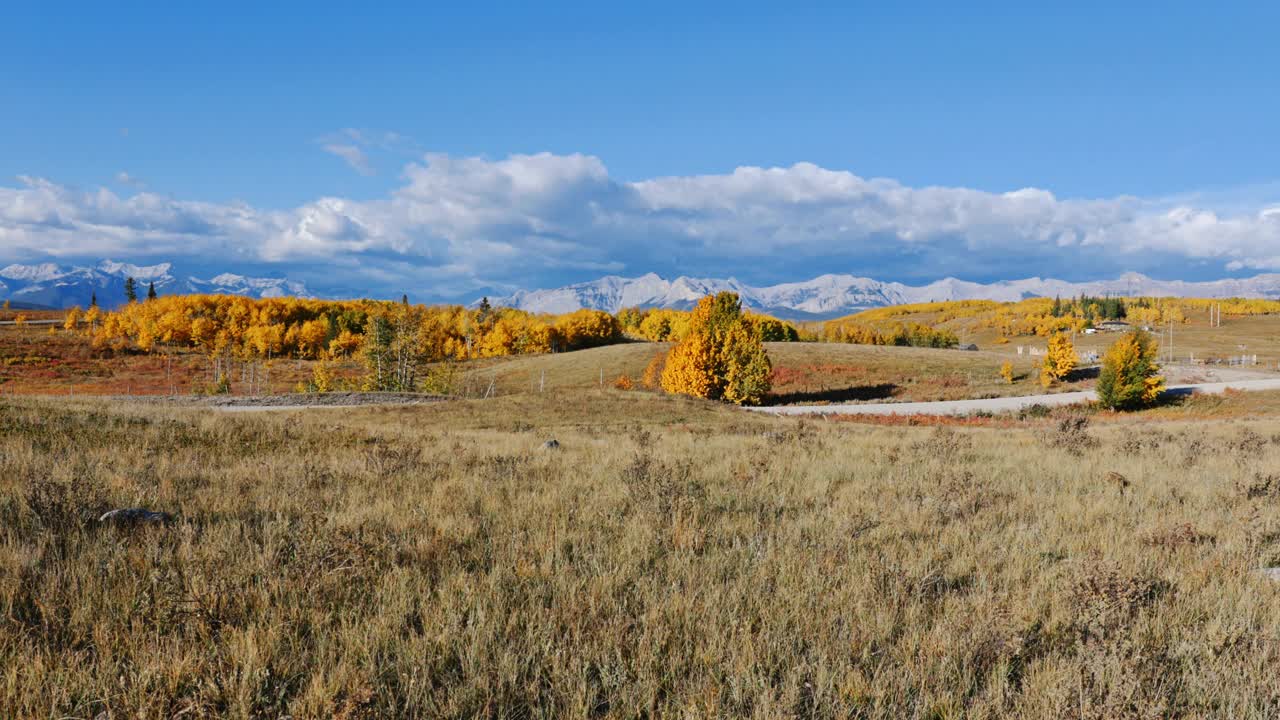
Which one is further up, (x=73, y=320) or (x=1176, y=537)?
(x=73, y=320)

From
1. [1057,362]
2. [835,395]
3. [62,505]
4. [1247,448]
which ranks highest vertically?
[62,505]

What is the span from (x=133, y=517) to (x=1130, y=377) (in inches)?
2646

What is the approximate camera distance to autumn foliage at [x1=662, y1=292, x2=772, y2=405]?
61750 millimetres

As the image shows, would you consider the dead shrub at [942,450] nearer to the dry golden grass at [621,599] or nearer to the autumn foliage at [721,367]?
the dry golden grass at [621,599]

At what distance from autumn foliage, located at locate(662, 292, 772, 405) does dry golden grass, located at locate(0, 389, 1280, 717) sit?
52977mm

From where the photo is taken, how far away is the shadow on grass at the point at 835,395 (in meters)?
68.2

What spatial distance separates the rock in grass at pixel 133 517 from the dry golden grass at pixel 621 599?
0.23 m

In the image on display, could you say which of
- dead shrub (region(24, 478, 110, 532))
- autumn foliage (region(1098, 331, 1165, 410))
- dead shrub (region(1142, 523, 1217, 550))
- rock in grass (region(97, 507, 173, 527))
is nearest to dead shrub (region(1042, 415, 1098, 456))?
dead shrub (region(1142, 523, 1217, 550))

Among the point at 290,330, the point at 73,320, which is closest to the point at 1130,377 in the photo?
the point at 290,330

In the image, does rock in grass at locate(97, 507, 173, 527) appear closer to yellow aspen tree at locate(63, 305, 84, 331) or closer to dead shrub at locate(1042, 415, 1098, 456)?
dead shrub at locate(1042, 415, 1098, 456)

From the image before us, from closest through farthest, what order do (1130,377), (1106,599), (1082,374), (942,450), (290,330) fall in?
(1106,599) < (942,450) < (1130,377) < (1082,374) < (290,330)

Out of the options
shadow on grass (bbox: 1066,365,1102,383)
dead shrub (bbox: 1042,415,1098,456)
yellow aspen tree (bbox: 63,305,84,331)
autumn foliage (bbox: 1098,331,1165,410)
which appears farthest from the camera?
yellow aspen tree (bbox: 63,305,84,331)

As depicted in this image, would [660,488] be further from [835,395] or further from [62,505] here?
[835,395]

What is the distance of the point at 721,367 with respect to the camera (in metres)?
64.0
